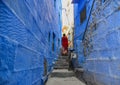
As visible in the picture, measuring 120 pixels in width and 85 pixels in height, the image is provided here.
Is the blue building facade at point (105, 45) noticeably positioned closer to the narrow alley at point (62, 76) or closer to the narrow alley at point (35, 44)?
the narrow alley at point (35, 44)

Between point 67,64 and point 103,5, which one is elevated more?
point 103,5

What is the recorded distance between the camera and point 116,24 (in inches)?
132

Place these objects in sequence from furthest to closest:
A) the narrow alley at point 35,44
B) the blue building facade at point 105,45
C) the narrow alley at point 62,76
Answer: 1. the narrow alley at point 62,76
2. the blue building facade at point 105,45
3. the narrow alley at point 35,44

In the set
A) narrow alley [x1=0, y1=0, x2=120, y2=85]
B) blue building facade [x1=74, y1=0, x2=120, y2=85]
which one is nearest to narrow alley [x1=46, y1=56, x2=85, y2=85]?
narrow alley [x1=0, y1=0, x2=120, y2=85]

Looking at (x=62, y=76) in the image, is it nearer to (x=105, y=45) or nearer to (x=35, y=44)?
(x=105, y=45)

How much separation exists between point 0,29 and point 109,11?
2.87 metres

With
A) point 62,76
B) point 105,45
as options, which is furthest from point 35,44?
point 62,76

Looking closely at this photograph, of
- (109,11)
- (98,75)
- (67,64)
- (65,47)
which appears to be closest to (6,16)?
(109,11)

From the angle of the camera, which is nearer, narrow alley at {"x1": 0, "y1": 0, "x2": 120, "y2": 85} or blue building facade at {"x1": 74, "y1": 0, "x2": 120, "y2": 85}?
narrow alley at {"x1": 0, "y1": 0, "x2": 120, "y2": 85}

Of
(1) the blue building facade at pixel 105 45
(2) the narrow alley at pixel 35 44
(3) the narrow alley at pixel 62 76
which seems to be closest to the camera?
(2) the narrow alley at pixel 35 44

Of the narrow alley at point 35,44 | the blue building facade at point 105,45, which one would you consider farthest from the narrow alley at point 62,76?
the blue building facade at point 105,45

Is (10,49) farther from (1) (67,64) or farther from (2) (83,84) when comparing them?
(1) (67,64)

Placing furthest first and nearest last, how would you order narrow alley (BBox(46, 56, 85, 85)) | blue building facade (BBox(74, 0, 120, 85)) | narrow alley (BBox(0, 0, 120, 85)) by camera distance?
→ narrow alley (BBox(46, 56, 85, 85))
blue building facade (BBox(74, 0, 120, 85))
narrow alley (BBox(0, 0, 120, 85))

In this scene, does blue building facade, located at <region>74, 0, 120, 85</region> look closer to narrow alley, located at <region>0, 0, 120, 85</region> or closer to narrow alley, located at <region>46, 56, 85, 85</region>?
narrow alley, located at <region>0, 0, 120, 85</region>
